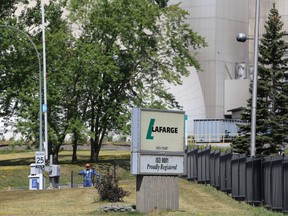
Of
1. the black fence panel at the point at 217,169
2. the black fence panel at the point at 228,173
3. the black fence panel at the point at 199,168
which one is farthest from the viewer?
the black fence panel at the point at 199,168

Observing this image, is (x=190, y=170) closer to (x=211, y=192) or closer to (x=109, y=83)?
(x=211, y=192)

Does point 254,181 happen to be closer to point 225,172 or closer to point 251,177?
point 251,177

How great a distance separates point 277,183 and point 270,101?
138ft

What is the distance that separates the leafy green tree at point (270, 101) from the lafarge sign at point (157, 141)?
128 feet

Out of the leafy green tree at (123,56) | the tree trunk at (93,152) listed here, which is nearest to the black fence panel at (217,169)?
the leafy green tree at (123,56)

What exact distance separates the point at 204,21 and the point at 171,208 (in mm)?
75725

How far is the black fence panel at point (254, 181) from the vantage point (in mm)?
24938

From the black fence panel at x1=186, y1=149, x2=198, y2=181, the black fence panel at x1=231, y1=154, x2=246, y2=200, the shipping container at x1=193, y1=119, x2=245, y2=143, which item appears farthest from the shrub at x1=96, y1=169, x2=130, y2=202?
the shipping container at x1=193, y1=119, x2=245, y2=143

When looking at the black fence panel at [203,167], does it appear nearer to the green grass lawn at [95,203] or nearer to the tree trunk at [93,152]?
the green grass lawn at [95,203]

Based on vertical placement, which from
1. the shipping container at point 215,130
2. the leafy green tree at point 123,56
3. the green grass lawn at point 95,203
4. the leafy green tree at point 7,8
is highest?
the leafy green tree at point 7,8

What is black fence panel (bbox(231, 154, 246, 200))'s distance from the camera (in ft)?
87.4

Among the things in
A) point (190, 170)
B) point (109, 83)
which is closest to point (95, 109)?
point (109, 83)

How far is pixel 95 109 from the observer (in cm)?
6738

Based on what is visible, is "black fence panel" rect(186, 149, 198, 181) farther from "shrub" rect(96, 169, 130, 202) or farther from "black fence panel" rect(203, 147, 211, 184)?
"shrub" rect(96, 169, 130, 202)
